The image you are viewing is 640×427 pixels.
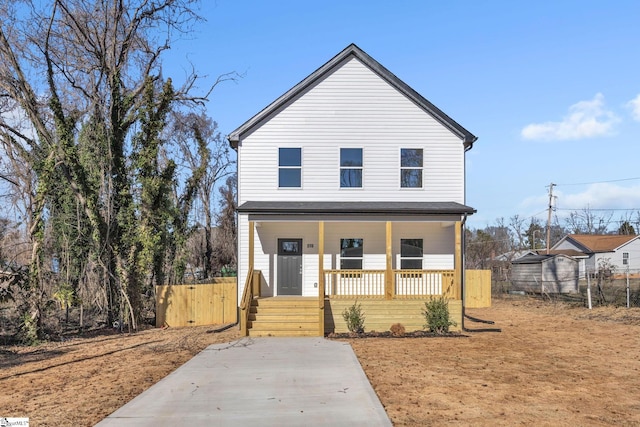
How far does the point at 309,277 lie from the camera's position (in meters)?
16.5

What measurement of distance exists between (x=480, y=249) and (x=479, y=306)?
62.5ft

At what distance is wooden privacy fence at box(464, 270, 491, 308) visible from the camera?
2197 cm

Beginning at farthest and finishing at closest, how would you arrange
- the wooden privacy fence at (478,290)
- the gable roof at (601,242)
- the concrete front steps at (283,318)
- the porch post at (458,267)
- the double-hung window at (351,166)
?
1. the gable roof at (601,242)
2. the wooden privacy fence at (478,290)
3. the double-hung window at (351,166)
4. the porch post at (458,267)
5. the concrete front steps at (283,318)

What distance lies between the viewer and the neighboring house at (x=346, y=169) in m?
16.1

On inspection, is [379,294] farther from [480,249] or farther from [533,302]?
[480,249]

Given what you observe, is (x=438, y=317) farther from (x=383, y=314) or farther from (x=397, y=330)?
(x=383, y=314)

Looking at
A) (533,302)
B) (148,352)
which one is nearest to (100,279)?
(148,352)

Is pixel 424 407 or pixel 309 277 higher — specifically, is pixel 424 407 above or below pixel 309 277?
below

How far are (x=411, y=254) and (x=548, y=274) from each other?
1289cm

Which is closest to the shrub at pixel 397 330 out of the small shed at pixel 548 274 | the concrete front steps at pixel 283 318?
the concrete front steps at pixel 283 318

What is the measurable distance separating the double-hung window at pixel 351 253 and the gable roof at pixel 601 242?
43.5 m

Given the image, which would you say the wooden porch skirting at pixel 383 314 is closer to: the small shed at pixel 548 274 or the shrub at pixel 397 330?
the shrub at pixel 397 330

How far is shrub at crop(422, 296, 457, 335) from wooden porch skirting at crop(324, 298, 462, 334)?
44 cm

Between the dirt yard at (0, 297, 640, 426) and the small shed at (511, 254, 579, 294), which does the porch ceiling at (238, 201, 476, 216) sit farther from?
the small shed at (511, 254, 579, 294)
